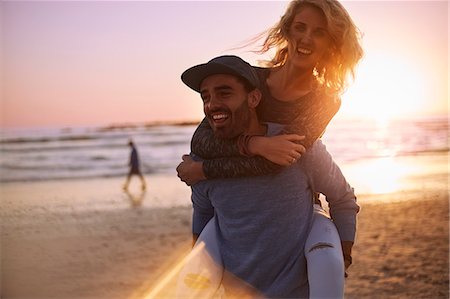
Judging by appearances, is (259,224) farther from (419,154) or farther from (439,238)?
(419,154)

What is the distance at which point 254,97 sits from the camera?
2.97 meters

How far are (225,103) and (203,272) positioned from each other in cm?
92

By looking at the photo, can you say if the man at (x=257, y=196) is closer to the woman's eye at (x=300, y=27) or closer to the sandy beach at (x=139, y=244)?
the woman's eye at (x=300, y=27)

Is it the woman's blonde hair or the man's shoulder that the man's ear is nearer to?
the man's shoulder

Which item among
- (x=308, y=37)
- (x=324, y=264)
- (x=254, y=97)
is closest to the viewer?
(x=324, y=264)

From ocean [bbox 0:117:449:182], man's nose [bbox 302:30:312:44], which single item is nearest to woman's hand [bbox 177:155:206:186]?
man's nose [bbox 302:30:312:44]

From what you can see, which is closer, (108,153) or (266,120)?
(266,120)

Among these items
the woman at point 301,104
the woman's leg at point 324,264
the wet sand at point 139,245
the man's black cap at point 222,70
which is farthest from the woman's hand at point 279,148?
the wet sand at point 139,245

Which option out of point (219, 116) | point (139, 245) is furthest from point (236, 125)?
point (139, 245)

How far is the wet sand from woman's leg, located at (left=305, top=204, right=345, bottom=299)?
5.74m

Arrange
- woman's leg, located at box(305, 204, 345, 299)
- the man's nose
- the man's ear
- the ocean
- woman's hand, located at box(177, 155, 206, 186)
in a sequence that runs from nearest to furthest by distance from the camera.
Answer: woman's leg, located at box(305, 204, 345, 299) → the man's ear → woman's hand, located at box(177, 155, 206, 186) → the man's nose → the ocean

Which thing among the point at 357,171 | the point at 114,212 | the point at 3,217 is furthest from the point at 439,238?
the point at 357,171

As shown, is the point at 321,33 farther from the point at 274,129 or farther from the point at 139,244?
the point at 139,244

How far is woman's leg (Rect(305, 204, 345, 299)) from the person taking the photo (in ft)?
8.92
